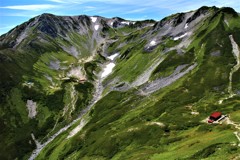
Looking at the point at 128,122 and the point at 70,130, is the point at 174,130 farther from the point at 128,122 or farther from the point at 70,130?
the point at 70,130

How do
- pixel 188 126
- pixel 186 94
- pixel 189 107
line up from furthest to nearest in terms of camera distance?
pixel 186 94 < pixel 189 107 < pixel 188 126

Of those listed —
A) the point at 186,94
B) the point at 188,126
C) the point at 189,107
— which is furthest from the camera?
the point at 186,94

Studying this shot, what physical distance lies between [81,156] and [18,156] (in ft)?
238

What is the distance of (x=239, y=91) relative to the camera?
141 m

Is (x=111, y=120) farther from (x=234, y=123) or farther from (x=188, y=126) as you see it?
(x=234, y=123)

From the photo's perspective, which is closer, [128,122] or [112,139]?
[112,139]

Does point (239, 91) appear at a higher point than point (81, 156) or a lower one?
lower

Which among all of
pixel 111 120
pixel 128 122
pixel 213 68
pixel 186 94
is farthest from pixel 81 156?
pixel 213 68

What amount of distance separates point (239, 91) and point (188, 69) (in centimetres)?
5750


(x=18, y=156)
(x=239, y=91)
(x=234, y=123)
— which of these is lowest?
(x=239, y=91)

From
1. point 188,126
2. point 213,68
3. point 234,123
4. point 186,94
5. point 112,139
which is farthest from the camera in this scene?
point 213,68

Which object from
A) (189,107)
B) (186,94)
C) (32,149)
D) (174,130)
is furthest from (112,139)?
(32,149)

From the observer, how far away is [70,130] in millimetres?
186375

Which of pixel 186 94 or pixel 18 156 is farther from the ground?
pixel 18 156
